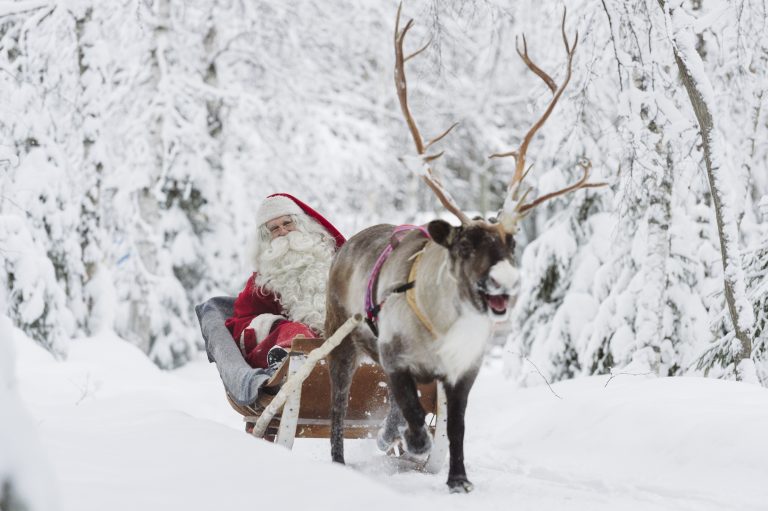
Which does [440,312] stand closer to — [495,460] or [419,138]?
[419,138]

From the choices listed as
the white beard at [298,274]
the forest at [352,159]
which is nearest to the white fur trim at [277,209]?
the white beard at [298,274]

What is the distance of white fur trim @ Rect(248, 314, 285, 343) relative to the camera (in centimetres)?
529

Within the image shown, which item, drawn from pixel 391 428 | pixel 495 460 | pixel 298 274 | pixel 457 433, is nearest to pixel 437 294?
pixel 457 433

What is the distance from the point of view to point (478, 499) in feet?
11.7

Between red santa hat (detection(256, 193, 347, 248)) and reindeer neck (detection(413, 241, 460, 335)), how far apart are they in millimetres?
2196

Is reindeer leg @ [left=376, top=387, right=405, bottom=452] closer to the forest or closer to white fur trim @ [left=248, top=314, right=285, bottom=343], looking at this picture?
white fur trim @ [left=248, top=314, right=285, bottom=343]

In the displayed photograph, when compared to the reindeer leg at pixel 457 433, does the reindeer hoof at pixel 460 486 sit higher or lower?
lower

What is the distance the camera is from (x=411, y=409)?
367cm

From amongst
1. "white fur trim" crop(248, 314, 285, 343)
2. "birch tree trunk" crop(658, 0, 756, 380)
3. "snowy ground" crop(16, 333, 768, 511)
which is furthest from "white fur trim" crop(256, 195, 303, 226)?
"birch tree trunk" crop(658, 0, 756, 380)

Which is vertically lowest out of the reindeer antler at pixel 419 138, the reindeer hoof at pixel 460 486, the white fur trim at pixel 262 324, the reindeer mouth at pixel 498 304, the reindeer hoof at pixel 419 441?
the reindeer hoof at pixel 460 486

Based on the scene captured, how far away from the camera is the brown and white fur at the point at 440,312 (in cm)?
321

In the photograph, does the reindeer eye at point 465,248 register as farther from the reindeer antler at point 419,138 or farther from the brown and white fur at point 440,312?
the reindeer antler at point 419,138

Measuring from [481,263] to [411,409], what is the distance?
82cm

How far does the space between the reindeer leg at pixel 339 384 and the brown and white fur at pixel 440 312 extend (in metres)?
0.07
